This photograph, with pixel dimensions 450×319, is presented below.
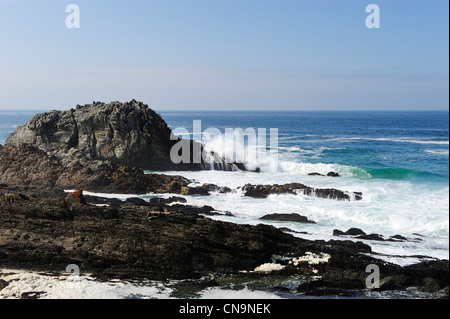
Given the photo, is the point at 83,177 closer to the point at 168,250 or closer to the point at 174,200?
the point at 174,200

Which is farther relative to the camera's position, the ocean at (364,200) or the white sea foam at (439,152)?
the white sea foam at (439,152)

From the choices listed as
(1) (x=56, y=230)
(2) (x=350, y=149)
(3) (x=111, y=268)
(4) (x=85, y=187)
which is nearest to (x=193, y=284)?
(3) (x=111, y=268)

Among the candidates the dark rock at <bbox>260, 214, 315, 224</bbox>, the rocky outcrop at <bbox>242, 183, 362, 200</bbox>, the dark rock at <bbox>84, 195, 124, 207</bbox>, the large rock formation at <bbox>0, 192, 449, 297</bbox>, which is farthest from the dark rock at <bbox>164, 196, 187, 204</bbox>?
the large rock formation at <bbox>0, 192, 449, 297</bbox>

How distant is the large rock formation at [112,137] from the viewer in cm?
3189

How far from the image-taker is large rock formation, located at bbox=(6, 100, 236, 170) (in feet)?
105

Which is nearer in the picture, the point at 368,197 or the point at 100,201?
the point at 100,201

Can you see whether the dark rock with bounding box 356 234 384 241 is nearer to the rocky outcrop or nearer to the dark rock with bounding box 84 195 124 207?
the rocky outcrop

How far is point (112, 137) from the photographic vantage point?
32562 mm

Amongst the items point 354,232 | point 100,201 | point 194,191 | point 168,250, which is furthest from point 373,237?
point 100,201

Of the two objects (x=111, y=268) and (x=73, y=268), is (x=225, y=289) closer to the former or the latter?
(x=111, y=268)

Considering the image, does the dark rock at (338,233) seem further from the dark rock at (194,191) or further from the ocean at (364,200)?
the dark rock at (194,191)

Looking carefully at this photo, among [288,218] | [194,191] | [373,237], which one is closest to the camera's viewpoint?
[373,237]

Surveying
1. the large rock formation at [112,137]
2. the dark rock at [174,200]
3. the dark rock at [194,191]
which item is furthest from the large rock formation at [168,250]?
the large rock formation at [112,137]

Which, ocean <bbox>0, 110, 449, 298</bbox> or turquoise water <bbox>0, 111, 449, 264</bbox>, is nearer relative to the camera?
ocean <bbox>0, 110, 449, 298</bbox>
